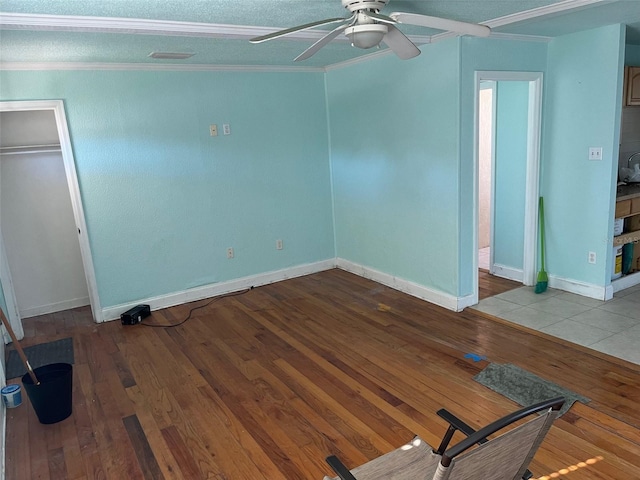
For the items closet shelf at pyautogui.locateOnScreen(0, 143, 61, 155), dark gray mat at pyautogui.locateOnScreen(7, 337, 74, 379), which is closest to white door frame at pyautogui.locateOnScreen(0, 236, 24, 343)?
dark gray mat at pyautogui.locateOnScreen(7, 337, 74, 379)

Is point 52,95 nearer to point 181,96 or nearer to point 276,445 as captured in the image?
point 181,96

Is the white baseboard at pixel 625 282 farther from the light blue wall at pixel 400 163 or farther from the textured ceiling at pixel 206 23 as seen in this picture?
the textured ceiling at pixel 206 23

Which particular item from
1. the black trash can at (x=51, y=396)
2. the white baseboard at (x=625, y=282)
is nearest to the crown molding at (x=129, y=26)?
the black trash can at (x=51, y=396)

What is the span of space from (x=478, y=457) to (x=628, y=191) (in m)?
4.07

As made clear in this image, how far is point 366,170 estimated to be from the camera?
5027 mm

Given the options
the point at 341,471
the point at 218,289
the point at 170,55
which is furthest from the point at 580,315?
the point at 170,55

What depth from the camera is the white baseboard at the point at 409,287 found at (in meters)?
4.20

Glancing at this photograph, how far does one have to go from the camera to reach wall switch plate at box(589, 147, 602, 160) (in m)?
3.99

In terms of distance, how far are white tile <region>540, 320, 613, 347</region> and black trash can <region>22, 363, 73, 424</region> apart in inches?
137

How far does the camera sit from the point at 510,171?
15.9ft

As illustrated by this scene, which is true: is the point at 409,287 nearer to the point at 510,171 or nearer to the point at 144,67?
the point at 510,171

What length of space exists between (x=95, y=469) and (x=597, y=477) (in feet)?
8.32

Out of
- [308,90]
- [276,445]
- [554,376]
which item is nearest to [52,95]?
[308,90]

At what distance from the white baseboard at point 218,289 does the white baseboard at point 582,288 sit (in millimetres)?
2493
